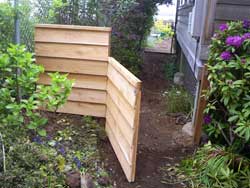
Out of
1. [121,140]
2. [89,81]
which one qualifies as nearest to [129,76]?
[121,140]

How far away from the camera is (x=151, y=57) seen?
1005cm

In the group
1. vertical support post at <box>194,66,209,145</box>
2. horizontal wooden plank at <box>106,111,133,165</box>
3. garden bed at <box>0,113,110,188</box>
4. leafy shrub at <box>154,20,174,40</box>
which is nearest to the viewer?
garden bed at <box>0,113,110,188</box>

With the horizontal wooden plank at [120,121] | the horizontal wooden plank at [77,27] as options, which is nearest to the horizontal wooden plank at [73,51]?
the horizontal wooden plank at [77,27]

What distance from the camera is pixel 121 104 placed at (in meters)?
3.18

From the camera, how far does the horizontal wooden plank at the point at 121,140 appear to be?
2875 millimetres

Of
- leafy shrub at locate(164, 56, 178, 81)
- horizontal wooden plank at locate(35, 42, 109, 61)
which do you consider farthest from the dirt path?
leafy shrub at locate(164, 56, 178, 81)

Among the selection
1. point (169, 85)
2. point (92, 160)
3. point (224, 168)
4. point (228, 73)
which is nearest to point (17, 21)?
point (92, 160)

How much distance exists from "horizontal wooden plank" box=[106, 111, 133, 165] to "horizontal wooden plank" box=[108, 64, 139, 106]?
16.2 inches

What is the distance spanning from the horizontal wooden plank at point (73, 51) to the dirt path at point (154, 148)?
1.14 m

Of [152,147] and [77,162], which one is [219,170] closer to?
[152,147]

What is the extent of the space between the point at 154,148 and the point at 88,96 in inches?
43.5

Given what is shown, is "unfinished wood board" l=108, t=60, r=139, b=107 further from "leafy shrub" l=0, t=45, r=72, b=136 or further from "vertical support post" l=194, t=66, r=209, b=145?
"vertical support post" l=194, t=66, r=209, b=145

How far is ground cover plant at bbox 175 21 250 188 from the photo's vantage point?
2682 millimetres

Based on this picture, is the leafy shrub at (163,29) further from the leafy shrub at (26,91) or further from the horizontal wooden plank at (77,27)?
the leafy shrub at (26,91)
